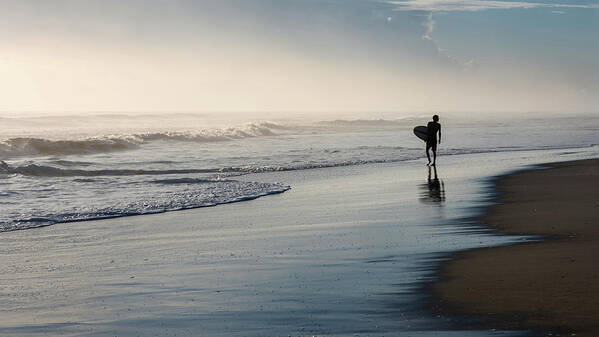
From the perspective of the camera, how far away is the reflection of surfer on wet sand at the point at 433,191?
13.9 m

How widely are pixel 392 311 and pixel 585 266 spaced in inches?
90.4

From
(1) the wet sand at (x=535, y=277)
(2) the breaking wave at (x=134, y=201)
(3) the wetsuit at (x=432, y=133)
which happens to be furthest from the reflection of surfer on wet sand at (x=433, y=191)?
(3) the wetsuit at (x=432, y=133)

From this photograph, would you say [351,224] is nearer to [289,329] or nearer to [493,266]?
[493,266]

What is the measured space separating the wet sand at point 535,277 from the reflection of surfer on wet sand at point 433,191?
1.89 metres

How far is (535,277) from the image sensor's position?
22.1 feet

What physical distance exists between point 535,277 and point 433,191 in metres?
8.75

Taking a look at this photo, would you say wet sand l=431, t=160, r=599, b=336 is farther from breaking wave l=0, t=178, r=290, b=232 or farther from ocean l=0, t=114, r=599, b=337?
breaking wave l=0, t=178, r=290, b=232

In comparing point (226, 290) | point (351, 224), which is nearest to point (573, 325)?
point (226, 290)

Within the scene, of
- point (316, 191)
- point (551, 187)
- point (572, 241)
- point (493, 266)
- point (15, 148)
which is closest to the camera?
point (493, 266)

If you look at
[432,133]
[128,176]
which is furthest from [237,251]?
[432,133]

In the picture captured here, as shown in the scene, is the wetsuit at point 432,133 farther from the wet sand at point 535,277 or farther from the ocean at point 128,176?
the wet sand at point 535,277

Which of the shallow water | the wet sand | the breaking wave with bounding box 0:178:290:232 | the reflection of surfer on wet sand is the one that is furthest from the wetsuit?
the wet sand

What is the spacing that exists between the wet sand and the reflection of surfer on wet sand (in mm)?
1888

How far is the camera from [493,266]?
7379 mm
